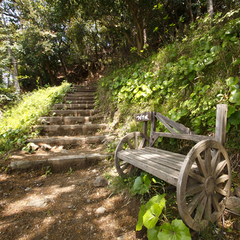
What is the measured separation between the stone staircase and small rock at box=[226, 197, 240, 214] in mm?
2026

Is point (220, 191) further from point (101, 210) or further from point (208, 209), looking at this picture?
point (101, 210)

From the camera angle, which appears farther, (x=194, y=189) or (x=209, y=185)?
(x=209, y=185)

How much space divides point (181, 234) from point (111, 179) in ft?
4.64

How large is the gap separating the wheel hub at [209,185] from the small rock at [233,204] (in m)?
0.35

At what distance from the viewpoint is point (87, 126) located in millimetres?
4156

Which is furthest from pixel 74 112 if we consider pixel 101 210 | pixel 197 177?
pixel 197 177

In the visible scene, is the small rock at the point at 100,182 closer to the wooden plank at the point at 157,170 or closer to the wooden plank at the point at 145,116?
the wooden plank at the point at 157,170

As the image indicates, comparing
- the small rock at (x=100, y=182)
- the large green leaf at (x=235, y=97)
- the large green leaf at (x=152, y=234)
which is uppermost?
the large green leaf at (x=235, y=97)

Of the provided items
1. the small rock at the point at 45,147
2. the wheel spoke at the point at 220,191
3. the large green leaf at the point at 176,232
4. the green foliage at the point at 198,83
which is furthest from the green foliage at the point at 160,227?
the small rock at the point at 45,147

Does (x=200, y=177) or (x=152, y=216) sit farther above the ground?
(x=200, y=177)

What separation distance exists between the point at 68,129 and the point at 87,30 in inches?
312

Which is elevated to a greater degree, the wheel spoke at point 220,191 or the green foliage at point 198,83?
the green foliage at point 198,83

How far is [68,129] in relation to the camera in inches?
160

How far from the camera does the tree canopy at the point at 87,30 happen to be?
16.9 ft
